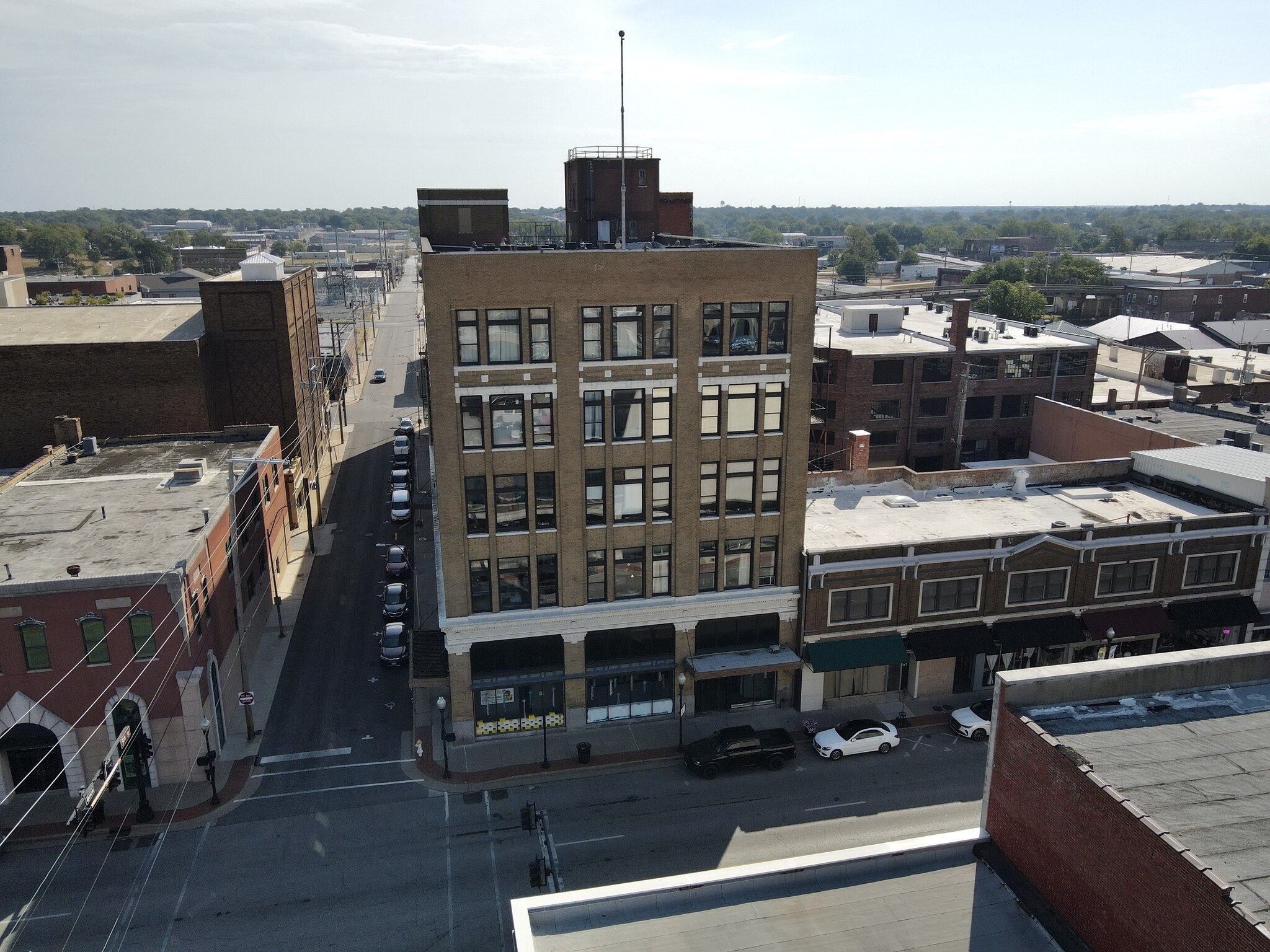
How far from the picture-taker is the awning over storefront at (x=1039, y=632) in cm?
4022

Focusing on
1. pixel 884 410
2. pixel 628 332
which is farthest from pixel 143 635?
pixel 884 410

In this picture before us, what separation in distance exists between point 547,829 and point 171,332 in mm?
45344

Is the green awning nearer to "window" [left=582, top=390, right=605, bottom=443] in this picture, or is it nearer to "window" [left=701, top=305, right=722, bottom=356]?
"window" [left=582, top=390, right=605, bottom=443]

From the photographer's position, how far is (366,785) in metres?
34.9

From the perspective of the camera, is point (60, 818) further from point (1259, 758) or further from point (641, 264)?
point (1259, 758)

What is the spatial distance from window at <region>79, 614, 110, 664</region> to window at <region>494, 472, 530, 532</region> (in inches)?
586

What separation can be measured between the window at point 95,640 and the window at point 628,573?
1942 cm

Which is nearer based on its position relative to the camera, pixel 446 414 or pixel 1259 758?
pixel 1259 758

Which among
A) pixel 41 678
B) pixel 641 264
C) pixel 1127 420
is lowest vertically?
pixel 41 678

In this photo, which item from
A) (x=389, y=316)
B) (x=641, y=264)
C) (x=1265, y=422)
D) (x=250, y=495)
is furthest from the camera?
(x=389, y=316)

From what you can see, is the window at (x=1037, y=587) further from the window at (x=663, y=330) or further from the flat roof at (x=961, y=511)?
the window at (x=663, y=330)

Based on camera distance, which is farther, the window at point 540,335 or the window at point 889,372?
the window at point 889,372

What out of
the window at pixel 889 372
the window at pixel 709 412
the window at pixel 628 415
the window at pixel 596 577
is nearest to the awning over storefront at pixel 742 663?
the window at pixel 596 577

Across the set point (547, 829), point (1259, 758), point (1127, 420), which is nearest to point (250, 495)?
point (547, 829)
